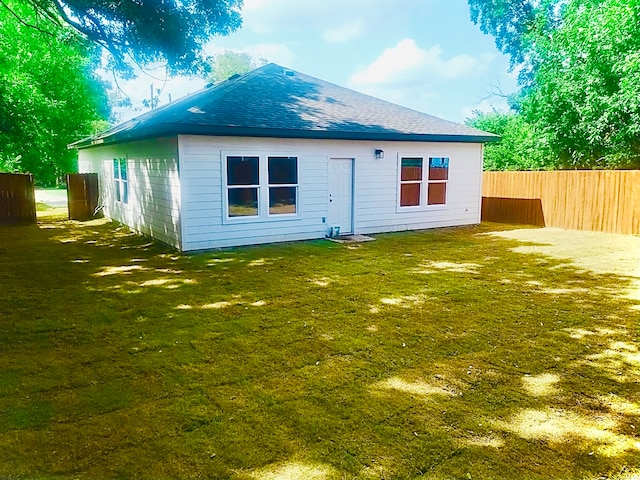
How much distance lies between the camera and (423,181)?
12.6 m

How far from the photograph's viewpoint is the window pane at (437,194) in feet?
42.3

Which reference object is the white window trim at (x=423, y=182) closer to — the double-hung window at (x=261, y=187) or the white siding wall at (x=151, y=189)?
the double-hung window at (x=261, y=187)

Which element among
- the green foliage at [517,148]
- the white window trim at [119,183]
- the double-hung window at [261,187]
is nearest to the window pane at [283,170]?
the double-hung window at [261,187]

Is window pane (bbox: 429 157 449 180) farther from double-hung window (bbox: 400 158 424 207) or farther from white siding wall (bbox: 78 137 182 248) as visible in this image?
white siding wall (bbox: 78 137 182 248)

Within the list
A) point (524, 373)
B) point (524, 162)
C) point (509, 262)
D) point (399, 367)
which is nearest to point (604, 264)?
point (509, 262)

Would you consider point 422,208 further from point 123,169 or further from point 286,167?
point 123,169

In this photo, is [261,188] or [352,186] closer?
[261,188]

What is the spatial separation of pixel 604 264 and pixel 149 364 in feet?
25.9

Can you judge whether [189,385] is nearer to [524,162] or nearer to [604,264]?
[604,264]

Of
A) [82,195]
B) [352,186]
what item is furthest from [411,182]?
[82,195]

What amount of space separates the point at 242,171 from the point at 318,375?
22.1ft

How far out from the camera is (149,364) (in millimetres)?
4098

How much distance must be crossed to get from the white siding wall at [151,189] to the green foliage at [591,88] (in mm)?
12196

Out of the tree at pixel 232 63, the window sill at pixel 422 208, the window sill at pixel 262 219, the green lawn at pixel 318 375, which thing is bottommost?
the green lawn at pixel 318 375
